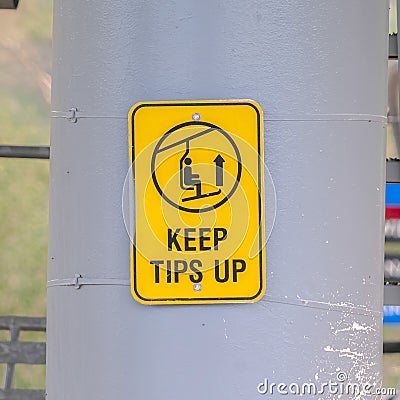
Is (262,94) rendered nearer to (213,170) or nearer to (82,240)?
(213,170)

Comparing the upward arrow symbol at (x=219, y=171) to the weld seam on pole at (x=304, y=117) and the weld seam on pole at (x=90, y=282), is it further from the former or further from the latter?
the weld seam on pole at (x=90, y=282)

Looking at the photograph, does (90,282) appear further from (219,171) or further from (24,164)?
(24,164)

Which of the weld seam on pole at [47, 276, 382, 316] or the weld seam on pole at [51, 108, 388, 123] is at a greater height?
the weld seam on pole at [51, 108, 388, 123]

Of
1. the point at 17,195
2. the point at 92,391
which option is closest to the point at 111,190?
the point at 92,391

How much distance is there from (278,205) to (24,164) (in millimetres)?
3279

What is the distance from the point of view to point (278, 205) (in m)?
1.34

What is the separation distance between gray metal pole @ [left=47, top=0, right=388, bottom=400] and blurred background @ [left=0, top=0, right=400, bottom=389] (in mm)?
3068

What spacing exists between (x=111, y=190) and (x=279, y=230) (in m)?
0.27

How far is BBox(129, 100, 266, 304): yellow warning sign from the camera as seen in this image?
4.34 ft

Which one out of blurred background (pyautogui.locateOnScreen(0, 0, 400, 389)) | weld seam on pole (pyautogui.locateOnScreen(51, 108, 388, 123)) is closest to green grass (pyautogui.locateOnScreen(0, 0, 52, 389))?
blurred background (pyautogui.locateOnScreen(0, 0, 400, 389))

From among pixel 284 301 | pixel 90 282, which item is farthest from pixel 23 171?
pixel 284 301

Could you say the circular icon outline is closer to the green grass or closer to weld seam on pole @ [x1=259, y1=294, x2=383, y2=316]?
weld seam on pole @ [x1=259, y1=294, x2=383, y2=316]

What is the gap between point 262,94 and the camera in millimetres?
1352

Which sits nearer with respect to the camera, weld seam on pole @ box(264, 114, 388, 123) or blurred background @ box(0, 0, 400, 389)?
weld seam on pole @ box(264, 114, 388, 123)
